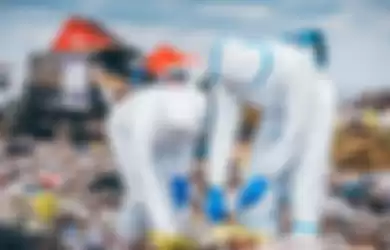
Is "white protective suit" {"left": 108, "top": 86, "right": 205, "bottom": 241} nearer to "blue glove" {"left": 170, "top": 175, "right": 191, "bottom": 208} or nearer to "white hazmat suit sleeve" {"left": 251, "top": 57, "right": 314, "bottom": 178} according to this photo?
"blue glove" {"left": 170, "top": 175, "right": 191, "bottom": 208}

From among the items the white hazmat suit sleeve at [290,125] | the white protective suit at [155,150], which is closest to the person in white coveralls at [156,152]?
the white protective suit at [155,150]

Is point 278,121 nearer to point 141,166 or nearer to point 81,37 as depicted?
point 141,166

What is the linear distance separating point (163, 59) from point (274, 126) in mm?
193

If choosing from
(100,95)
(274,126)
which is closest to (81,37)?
(100,95)

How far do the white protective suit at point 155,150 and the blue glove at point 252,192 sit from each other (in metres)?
0.09

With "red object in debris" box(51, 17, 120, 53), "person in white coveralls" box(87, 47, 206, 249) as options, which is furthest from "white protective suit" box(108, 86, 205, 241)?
"red object in debris" box(51, 17, 120, 53)

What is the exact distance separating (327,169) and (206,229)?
19 cm

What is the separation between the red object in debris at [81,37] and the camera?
4.06 feet

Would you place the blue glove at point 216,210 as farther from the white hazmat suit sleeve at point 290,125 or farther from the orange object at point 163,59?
the orange object at point 163,59

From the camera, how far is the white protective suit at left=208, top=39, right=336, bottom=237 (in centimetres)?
118

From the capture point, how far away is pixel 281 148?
118 cm

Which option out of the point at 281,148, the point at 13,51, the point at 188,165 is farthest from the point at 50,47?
the point at 281,148

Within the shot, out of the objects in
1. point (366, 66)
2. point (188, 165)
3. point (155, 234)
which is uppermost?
point (366, 66)

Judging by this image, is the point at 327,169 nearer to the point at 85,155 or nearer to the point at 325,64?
the point at 325,64
